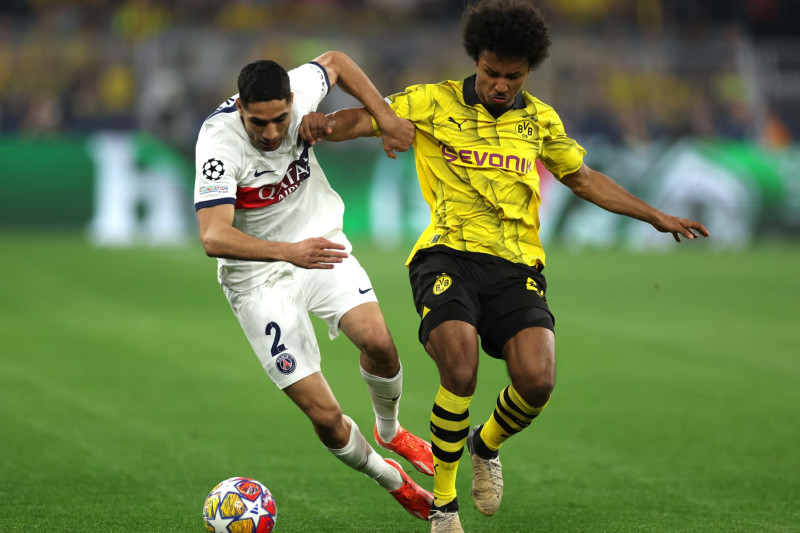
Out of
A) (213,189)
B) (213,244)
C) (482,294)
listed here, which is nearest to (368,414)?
(482,294)

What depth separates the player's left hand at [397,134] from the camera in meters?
5.49

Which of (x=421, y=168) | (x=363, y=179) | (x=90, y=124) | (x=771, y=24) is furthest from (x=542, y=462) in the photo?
(x=771, y=24)

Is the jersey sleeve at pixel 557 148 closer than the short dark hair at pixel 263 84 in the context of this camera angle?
→ No

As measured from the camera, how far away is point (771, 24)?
26.1 m

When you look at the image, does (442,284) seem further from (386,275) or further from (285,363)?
(386,275)

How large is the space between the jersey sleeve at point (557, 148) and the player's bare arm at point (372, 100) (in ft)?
2.36

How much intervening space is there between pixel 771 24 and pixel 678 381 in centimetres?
1937

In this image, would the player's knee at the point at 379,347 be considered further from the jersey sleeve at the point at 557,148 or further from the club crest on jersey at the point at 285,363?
the jersey sleeve at the point at 557,148

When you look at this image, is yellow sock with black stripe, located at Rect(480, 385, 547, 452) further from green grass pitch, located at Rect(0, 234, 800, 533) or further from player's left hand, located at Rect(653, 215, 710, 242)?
player's left hand, located at Rect(653, 215, 710, 242)

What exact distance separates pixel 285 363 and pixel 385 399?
68 centimetres

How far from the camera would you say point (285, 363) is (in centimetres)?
543

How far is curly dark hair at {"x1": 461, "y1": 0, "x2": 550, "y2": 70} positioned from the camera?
5.32m

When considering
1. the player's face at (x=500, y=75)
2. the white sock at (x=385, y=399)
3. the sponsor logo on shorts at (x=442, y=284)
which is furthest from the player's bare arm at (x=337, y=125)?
the white sock at (x=385, y=399)

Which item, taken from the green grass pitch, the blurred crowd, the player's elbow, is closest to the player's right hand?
the player's elbow
